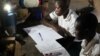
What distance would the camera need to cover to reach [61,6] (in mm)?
1178

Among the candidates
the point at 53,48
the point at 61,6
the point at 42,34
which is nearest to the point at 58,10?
the point at 61,6

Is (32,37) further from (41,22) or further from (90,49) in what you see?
(90,49)

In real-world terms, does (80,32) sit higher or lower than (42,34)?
higher

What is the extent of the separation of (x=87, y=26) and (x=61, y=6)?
35 cm

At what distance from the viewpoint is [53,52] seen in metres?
0.97

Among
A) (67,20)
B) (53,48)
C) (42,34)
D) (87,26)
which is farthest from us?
(67,20)

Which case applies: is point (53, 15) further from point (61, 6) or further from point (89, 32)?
point (89, 32)

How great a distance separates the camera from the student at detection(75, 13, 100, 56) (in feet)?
2.85

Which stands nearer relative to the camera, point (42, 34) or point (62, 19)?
point (42, 34)

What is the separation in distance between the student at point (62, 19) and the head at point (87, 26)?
227 mm

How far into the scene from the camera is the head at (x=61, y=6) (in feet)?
3.85

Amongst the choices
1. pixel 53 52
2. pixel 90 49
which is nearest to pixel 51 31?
pixel 53 52

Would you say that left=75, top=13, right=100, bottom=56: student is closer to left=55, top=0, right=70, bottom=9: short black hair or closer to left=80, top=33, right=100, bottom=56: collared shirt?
left=80, top=33, right=100, bottom=56: collared shirt

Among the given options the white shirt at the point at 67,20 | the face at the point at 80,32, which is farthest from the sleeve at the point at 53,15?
the face at the point at 80,32
